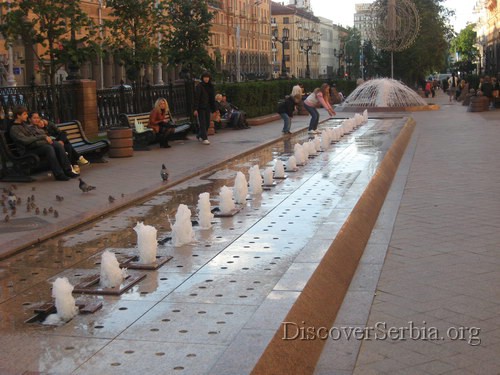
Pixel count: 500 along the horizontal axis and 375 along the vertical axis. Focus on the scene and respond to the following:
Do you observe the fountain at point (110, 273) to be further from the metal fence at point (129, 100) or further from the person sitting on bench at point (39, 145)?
the metal fence at point (129, 100)

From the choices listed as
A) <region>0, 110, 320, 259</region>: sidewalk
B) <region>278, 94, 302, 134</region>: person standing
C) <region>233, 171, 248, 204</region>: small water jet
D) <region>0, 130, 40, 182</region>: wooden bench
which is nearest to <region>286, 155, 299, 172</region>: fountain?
<region>0, 110, 320, 259</region>: sidewalk

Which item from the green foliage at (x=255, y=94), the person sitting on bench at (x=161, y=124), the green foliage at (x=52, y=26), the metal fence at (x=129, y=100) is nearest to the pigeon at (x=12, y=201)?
the green foliage at (x=52, y=26)

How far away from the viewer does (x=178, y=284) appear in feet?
19.2

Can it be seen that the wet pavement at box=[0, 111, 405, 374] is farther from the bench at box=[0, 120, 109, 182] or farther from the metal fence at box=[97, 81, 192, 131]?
the metal fence at box=[97, 81, 192, 131]

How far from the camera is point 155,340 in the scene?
4.57 meters

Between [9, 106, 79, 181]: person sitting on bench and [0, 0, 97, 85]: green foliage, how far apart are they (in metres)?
3.82

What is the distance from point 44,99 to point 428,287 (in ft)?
37.2

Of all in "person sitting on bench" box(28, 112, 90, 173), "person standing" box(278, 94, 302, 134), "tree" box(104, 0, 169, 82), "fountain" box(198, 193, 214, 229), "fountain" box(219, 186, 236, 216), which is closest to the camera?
"fountain" box(198, 193, 214, 229)

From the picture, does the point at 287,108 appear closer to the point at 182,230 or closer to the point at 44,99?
the point at 44,99

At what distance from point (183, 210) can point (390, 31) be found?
1363 inches

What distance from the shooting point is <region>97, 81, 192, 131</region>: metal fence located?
728 inches

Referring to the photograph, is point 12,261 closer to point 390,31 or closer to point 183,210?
point 183,210

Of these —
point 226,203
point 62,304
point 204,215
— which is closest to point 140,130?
point 226,203

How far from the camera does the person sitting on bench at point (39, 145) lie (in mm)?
11836
